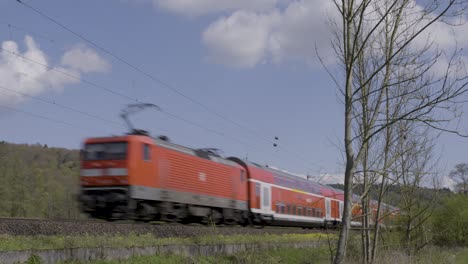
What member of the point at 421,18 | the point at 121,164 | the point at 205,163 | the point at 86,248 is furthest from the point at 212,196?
→ the point at 421,18

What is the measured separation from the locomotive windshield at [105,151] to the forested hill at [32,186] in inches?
980

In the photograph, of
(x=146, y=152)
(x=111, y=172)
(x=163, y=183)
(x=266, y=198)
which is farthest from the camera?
(x=266, y=198)

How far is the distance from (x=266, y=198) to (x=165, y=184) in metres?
10.7

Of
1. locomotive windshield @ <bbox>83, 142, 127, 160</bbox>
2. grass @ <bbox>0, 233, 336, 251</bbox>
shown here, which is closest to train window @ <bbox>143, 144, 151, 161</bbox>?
locomotive windshield @ <bbox>83, 142, 127, 160</bbox>

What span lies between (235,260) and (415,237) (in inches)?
453

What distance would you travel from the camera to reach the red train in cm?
1744

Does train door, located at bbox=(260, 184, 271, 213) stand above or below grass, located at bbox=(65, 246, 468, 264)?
above

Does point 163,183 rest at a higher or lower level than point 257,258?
higher

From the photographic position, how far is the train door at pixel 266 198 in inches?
1102

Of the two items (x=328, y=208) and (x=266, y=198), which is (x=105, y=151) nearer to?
(x=266, y=198)

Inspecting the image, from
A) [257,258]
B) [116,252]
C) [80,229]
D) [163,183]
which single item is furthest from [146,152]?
[116,252]

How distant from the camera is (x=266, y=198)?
28422mm

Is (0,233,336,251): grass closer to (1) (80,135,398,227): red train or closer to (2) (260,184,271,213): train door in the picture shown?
(1) (80,135,398,227): red train

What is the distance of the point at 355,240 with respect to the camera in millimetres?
21016
